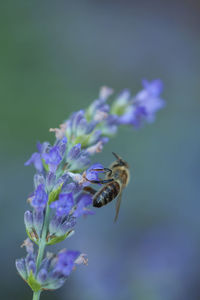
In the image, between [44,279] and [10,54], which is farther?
[10,54]

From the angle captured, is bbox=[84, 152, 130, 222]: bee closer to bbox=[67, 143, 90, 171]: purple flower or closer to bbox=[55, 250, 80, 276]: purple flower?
bbox=[67, 143, 90, 171]: purple flower

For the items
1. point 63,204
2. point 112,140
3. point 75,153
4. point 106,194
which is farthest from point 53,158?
point 112,140

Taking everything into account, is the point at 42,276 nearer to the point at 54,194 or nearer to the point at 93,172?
the point at 54,194

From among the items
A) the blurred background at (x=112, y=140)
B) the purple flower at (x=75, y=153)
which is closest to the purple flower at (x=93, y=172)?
the purple flower at (x=75, y=153)

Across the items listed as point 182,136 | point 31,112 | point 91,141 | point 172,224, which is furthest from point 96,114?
point 182,136

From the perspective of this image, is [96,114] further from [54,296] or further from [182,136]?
[182,136]

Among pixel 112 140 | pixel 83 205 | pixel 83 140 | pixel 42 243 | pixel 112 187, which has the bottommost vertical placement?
pixel 42 243
